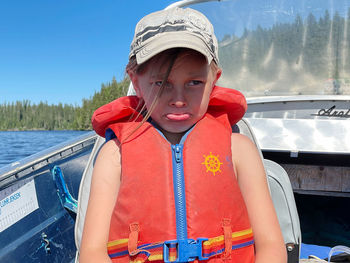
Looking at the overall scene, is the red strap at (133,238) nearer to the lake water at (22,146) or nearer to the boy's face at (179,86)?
the boy's face at (179,86)

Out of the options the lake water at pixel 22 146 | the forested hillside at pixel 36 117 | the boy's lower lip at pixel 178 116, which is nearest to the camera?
the boy's lower lip at pixel 178 116

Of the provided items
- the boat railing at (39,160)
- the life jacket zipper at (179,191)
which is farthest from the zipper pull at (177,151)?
the boat railing at (39,160)

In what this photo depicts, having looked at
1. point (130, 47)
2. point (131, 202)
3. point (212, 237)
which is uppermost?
point (130, 47)

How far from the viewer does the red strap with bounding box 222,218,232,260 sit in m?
1.20

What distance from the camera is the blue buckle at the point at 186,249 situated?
1150 mm

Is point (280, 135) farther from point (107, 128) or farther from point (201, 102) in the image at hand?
point (107, 128)

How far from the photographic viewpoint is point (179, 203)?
4.04ft

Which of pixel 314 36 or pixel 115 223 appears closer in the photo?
pixel 115 223

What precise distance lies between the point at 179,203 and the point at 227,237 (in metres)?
0.23

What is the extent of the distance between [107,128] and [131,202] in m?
0.46

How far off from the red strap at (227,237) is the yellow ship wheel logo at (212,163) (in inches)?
8.2

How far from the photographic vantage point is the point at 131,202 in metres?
1.24

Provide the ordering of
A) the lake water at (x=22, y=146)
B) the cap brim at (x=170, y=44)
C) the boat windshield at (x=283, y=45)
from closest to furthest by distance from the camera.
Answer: the cap brim at (x=170, y=44), the boat windshield at (x=283, y=45), the lake water at (x=22, y=146)

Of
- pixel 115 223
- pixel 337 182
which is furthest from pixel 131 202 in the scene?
pixel 337 182
